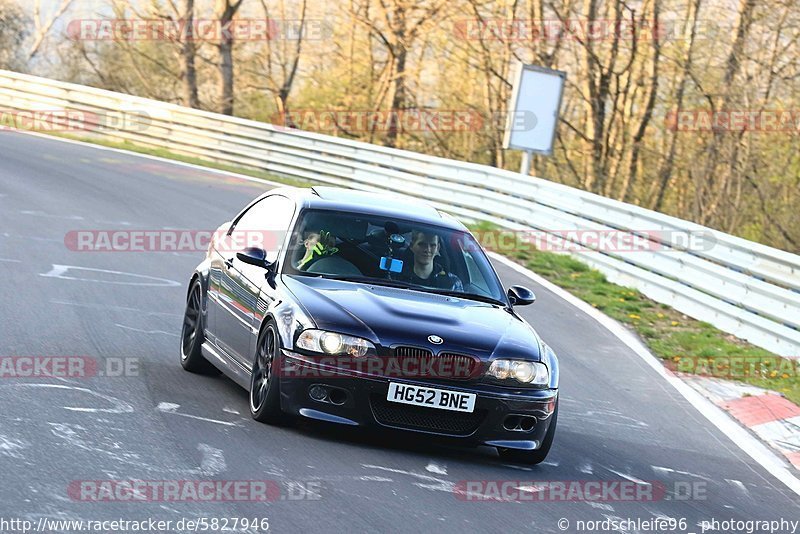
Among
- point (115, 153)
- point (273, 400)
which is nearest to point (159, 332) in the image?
point (273, 400)

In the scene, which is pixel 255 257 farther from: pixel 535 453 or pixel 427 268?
pixel 535 453

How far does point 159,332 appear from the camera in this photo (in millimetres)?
10547

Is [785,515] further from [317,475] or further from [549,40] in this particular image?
[549,40]

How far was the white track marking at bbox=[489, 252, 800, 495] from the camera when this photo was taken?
8734 mm

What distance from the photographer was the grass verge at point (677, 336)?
1216 centimetres

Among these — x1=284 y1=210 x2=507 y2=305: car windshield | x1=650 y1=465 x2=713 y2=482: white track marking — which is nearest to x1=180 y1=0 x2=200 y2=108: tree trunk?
x1=284 y1=210 x2=507 y2=305: car windshield

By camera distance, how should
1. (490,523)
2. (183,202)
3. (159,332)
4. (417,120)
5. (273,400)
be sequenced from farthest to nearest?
1. (417,120)
2. (183,202)
3. (159,332)
4. (273,400)
5. (490,523)

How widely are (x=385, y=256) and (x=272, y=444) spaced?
1.73 meters

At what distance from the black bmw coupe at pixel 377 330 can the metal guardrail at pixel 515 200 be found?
214 inches

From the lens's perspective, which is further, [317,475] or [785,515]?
[785,515]

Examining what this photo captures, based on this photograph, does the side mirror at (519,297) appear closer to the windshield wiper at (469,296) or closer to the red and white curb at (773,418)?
the windshield wiper at (469,296)

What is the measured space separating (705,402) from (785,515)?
357cm

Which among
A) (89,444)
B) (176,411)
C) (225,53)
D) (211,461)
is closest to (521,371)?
(211,461)

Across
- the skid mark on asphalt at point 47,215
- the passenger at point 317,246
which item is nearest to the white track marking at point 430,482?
the passenger at point 317,246
